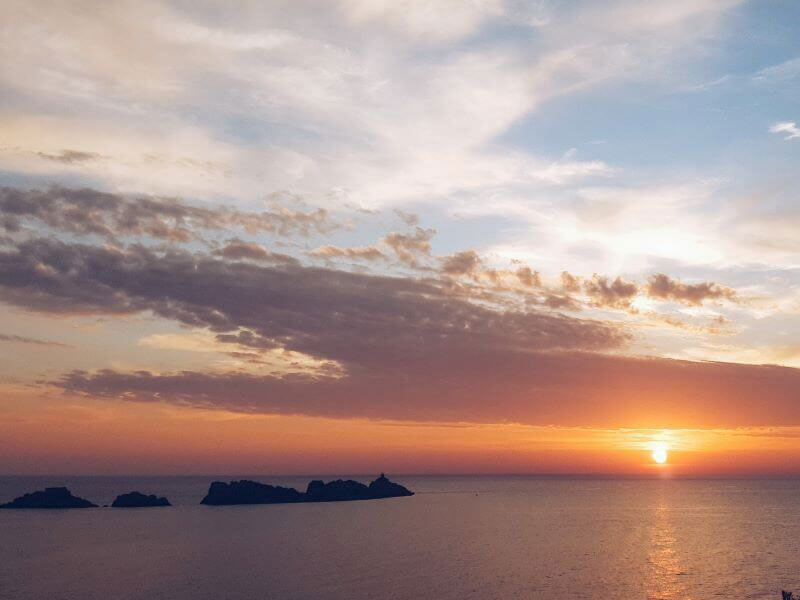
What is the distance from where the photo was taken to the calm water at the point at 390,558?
74.6 metres

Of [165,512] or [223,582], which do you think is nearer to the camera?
[223,582]

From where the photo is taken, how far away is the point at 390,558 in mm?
97000

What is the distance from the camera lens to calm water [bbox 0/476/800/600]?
245 ft

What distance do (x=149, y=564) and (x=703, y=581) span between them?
7271 centimetres

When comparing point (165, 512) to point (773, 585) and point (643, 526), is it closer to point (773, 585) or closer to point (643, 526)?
point (643, 526)

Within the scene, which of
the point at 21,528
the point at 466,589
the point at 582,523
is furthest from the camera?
the point at 582,523

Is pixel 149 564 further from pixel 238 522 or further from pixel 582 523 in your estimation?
pixel 582 523

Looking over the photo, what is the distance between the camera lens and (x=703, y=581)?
81.4m

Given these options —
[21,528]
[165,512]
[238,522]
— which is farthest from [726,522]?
[21,528]

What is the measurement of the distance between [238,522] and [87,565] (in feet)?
203

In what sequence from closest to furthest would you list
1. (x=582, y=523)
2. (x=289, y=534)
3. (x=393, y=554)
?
(x=393, y=554)
(x=289, y=534)
(x=582, y=523)

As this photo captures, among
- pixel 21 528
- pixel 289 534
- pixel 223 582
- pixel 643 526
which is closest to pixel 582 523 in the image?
pixel 643 526

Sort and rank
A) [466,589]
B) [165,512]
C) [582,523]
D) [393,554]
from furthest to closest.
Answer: [165,512]
[582,523]
[393,554]
[466,589]

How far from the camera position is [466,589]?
243 feet
